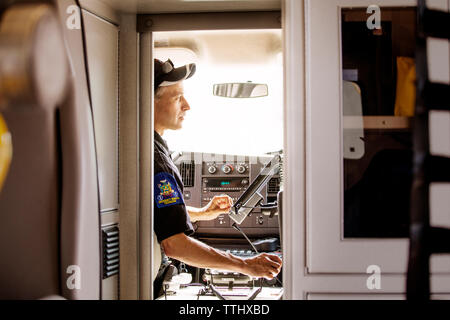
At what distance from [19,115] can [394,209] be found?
1.38 m

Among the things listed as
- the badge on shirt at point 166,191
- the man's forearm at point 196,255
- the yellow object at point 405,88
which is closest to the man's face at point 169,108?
the badge on shirt at point 166,191

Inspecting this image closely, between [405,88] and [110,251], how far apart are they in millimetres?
1390

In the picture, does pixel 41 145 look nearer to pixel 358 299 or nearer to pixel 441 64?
pixel 358 299

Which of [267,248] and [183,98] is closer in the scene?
[183,98]

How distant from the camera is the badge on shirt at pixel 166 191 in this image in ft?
5.99

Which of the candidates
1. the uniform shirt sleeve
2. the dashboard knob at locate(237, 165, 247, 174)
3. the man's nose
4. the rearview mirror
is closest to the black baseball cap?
the man's nose

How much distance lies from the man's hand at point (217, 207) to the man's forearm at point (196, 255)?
0.73 m

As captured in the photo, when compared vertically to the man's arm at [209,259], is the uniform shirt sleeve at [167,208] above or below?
above

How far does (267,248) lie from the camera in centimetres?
296

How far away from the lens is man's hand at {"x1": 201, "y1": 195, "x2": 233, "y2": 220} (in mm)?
2883

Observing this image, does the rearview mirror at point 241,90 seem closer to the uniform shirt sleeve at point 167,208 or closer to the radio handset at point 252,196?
the radio handset at point 252,196

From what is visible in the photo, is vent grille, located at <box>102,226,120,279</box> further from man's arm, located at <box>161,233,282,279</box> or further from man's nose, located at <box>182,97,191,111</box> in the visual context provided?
man's nose, located at <box>182,97,191,111</box>

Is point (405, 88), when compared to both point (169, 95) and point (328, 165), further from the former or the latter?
point (169, 95)

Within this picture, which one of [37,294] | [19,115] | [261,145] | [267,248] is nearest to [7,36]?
[19,115]
